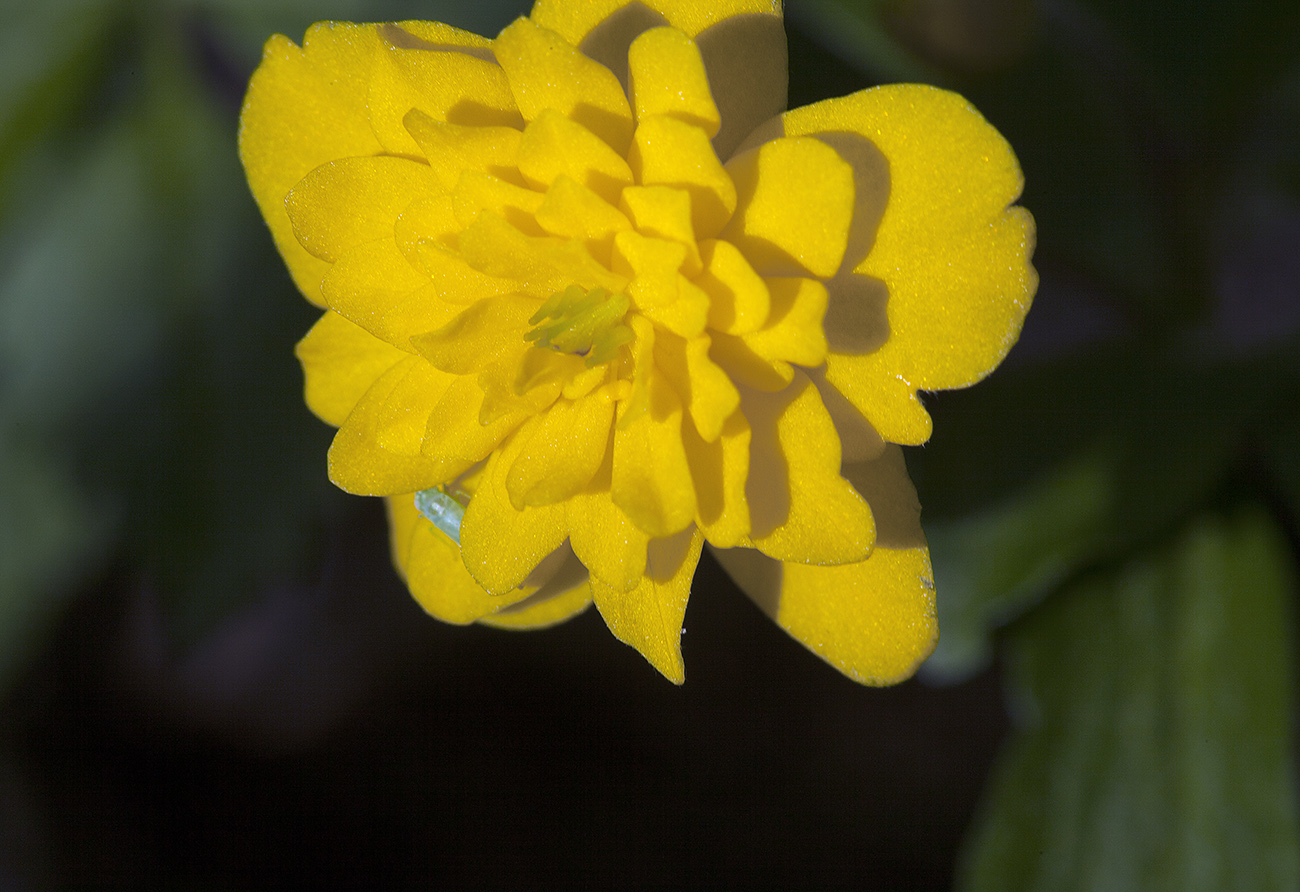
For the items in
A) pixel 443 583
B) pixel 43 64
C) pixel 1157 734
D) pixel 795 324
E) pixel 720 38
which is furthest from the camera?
pixel 43 64

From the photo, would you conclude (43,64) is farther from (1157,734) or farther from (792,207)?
(1157,734)

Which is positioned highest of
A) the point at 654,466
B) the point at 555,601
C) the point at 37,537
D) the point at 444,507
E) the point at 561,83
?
the point at 561,83

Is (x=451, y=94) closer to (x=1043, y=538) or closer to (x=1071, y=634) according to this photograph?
(x=1043, y=538)

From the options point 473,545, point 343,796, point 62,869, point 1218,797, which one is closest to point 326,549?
point 343,796

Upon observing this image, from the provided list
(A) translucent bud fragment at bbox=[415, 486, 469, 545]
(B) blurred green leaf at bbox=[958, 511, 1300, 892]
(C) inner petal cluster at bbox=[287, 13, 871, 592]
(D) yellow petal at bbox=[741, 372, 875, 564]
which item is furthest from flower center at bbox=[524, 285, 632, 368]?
(B) blurred green leaf at bbox=[958, 511, 1300, 892]

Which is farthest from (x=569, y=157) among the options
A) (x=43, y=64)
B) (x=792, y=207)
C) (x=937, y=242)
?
(x=43, y=64)

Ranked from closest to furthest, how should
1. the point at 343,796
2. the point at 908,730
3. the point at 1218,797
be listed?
the point at 1218,797 → the point at 908,730 → the point at 343,796

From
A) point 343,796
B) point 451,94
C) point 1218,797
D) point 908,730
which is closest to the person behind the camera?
point 451,94

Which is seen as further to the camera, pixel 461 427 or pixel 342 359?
pixel 342 359
